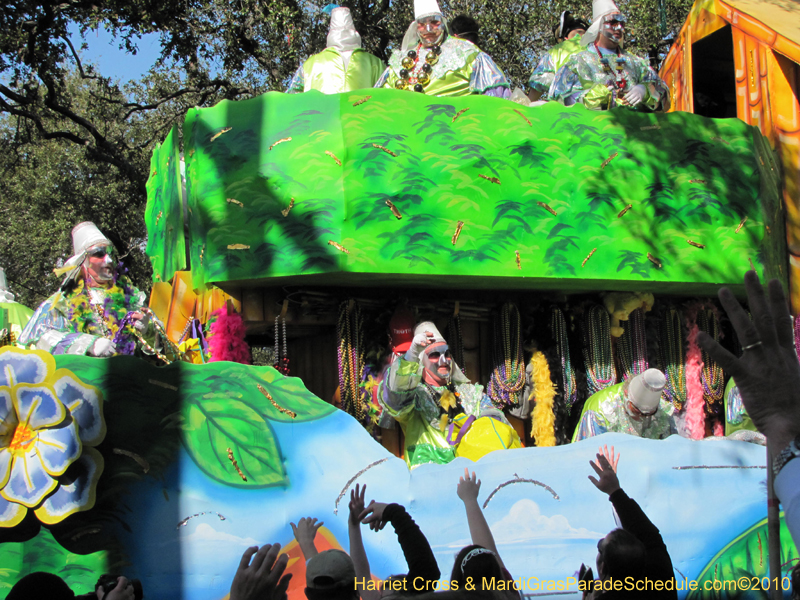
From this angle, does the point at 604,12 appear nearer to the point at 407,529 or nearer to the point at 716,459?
the point at 716,459

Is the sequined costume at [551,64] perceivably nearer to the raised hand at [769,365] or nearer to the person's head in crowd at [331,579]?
the person's head in crowd at [331,579]

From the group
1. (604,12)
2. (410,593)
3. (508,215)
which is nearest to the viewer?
(410,593)

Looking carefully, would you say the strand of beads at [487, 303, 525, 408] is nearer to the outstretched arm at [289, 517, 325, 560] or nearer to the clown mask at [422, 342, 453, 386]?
the clown mask at [422, 342, 453, 386]

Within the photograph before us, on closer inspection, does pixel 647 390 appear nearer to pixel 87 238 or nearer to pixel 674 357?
pixel 674 357

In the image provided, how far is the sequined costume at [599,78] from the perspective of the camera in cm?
590

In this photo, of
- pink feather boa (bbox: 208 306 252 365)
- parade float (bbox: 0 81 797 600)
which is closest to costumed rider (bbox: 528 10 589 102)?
parade float (bbox: 0 81 797 600)

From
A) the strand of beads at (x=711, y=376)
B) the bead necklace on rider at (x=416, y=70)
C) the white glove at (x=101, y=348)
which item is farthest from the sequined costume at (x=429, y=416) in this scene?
the bead necklace on rider at (x=416, y=70)

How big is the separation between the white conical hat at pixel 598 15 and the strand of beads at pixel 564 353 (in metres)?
2.14

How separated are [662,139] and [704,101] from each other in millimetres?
2363

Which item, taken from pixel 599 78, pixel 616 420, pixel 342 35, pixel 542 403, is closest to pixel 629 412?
pixel 616 420

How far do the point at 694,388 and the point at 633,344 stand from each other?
0.56 metres

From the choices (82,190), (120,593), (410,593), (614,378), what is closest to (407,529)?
(410,593)

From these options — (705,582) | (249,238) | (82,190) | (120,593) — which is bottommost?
(705,582)

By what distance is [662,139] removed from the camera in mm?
5629
